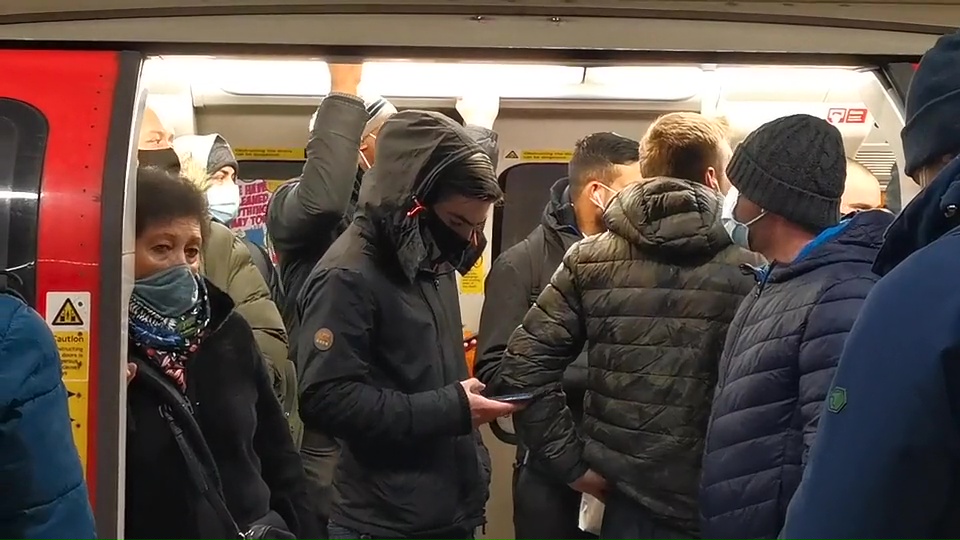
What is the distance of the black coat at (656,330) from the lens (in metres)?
2.24

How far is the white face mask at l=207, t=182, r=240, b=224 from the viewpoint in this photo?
331cm

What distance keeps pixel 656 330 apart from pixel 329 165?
3.40ft

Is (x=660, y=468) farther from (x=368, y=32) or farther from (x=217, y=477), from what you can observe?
(x=368, y=32)

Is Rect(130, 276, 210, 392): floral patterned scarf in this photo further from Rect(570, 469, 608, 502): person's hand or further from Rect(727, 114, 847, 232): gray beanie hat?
Rect(727, 114, 847, 232): gray beanie hat

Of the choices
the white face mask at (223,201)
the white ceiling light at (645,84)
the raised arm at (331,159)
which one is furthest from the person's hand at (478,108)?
the raised arm at (331,159)

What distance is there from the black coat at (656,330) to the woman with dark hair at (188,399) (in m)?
Answer: 0.72

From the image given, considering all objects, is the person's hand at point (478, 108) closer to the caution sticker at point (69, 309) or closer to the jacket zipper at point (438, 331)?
the jacket zipper at point (438, 331)

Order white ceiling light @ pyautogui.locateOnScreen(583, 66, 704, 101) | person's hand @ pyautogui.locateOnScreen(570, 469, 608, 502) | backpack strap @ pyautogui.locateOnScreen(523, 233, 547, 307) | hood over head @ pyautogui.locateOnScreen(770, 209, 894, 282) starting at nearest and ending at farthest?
hood over head @ pyautogui.locateOnScreen(770, 209, 894, 282), person's hand @ pyautogui.locateOnScreen(570, 469, 608, 502), backpack strap @ pyautogui.locateOnScreen(523, 233, 547, 307), white ceiling light @ pyautogui.locateOnScreen(583, 66, 704, 101)

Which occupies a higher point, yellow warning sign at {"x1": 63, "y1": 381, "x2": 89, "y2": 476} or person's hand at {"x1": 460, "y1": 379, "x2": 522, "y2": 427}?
yellow warning sign at {"x1": 63, "y1": 381, "x2": 89, "y2": 476}

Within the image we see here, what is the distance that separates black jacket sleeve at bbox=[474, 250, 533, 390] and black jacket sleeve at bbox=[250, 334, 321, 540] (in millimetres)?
792

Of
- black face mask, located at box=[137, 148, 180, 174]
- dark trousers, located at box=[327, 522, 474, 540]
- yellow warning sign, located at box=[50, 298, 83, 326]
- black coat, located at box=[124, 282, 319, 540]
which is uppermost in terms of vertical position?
black face mask, located at box=[137, 148, 180, 174]

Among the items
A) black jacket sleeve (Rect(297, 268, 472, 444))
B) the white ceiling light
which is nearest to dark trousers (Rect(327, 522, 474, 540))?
black jacket sleeve (Rect(297, 268, 472, 444))

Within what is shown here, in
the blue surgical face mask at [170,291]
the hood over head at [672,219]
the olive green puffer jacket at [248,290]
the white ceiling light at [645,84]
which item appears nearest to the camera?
the blue surgical face mask at [170,291]

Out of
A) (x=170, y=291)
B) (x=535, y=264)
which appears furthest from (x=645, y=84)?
(x=170, y=291)
